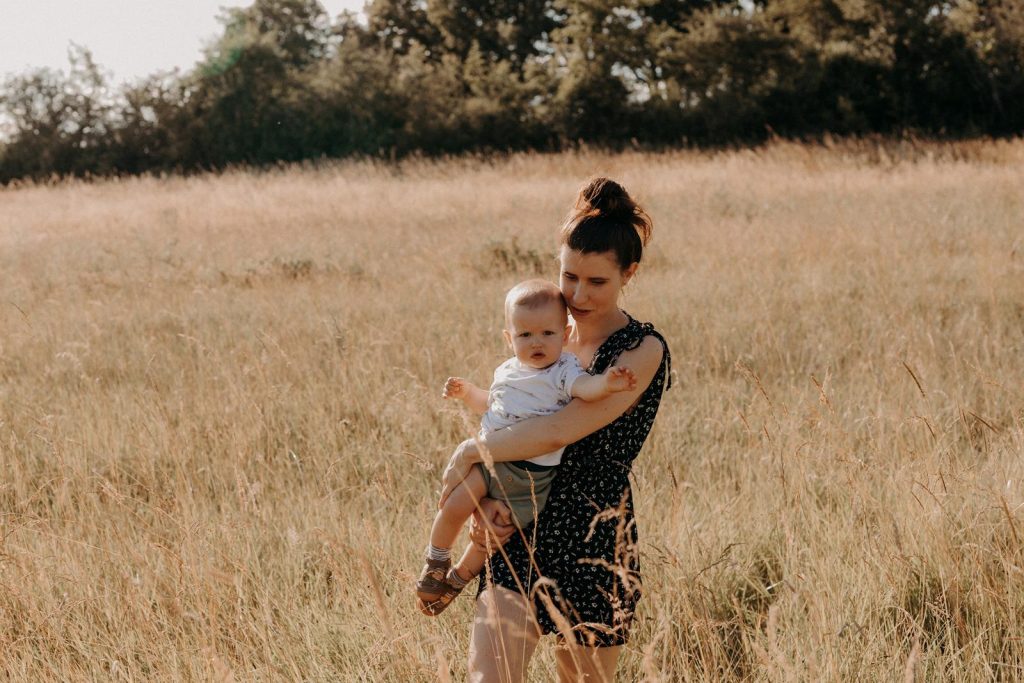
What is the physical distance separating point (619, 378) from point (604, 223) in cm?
42

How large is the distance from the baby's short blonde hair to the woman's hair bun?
21cm

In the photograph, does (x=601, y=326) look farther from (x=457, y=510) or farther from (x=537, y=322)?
(x=457, y=510)

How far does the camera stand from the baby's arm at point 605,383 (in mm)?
1706

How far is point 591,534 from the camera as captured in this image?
186 centimetres

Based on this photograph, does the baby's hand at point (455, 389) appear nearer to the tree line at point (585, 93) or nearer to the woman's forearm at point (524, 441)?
the woman's forearm at point (524, 441)

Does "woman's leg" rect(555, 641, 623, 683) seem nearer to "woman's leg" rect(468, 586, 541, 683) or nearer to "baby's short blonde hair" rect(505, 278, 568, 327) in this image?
"woman's leg" rect(468, 586, 541, 683)

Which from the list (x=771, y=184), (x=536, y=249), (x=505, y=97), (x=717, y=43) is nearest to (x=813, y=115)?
(x=717, y=43)

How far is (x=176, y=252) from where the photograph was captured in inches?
365

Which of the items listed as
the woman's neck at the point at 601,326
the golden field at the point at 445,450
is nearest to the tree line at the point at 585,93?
the golden field at the point at 445,450

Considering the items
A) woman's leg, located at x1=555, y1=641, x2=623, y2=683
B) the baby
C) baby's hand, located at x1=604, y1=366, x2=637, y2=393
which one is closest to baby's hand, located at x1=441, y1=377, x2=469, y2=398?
the baby

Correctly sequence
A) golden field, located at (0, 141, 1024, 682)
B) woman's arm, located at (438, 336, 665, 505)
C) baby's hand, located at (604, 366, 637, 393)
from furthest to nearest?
1. golden field, located at (0, 141, 1024, 682)
2. woman's arm, located at (438, 336, 665, 505)
3. baby's hand, located at (604, 366, 637, 393)

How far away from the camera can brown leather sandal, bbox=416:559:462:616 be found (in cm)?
195

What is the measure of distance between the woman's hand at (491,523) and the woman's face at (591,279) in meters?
0.53

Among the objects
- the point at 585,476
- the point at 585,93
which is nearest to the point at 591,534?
the point at 585,476
